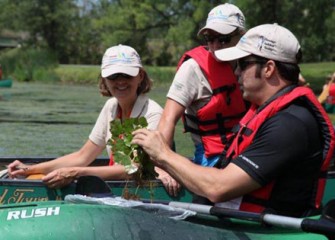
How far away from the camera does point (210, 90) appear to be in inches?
139

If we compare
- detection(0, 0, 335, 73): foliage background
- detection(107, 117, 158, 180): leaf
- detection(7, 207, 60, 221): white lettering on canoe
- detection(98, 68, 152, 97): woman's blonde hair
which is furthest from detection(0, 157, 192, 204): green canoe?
detection(0, 0, 335, 73): foliage background

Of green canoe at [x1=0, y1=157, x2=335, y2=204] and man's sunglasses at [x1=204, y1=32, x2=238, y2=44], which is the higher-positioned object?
man's sunglasses at [x1=204, y1=32, x2=238, y2=44]

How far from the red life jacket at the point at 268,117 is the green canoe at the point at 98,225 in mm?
152

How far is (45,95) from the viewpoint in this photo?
22.9 meters

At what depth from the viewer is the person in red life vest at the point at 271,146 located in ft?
7.89

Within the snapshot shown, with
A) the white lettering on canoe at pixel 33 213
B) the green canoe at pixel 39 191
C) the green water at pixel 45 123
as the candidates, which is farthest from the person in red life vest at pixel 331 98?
the white lettering on canoe at pixel 33 213

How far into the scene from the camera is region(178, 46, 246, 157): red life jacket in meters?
3.53

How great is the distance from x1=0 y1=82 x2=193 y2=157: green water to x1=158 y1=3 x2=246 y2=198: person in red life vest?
6.19 metres

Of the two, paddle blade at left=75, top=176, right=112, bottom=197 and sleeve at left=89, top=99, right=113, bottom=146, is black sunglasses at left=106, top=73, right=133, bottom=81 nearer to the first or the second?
sleeve at left=89, top=99, right=113, bottom=146

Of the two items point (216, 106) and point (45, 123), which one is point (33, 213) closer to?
point (216, 106)

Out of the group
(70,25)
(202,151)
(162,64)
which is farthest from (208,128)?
(70,25)

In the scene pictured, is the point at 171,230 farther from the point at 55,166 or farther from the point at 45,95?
the point at 45,95

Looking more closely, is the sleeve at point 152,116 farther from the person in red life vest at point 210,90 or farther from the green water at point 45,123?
the green water at point 45,123

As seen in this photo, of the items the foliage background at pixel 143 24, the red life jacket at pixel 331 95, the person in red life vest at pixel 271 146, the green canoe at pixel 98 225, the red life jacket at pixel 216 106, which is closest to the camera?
the green canoe at pixel 98 225
